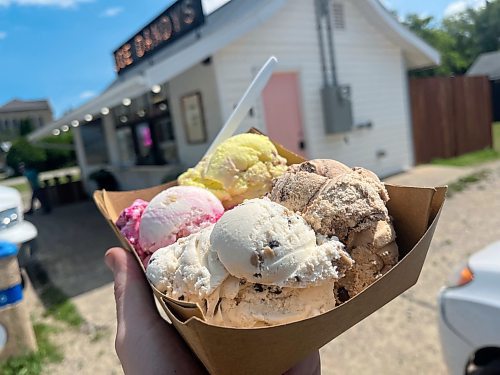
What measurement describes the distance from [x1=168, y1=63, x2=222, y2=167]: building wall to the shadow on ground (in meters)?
2.23

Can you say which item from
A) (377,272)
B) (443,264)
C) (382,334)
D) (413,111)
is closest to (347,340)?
(382,334)

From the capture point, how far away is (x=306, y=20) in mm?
8812

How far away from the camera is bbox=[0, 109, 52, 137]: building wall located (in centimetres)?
6950

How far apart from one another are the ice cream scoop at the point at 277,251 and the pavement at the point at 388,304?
254cm

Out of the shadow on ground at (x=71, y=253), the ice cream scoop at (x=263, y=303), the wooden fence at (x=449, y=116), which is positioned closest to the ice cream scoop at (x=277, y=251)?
the ice cream scoop at (x=263, y=303)

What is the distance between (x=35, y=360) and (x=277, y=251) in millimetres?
3840

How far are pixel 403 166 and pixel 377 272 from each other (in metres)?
10.2

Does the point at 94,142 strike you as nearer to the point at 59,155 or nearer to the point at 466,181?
the point at 466,181

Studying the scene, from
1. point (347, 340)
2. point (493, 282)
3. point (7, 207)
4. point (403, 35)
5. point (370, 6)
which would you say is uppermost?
point (370, 6)

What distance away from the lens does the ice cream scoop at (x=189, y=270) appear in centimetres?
108

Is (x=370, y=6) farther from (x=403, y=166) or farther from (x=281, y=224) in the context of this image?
(x=281, y=224)

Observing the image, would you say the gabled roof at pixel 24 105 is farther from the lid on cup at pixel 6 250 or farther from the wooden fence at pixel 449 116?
the lid on cup at pixel 6 250

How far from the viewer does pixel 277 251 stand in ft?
3.41

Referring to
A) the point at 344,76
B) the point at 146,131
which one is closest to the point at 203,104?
the point at 146,131
